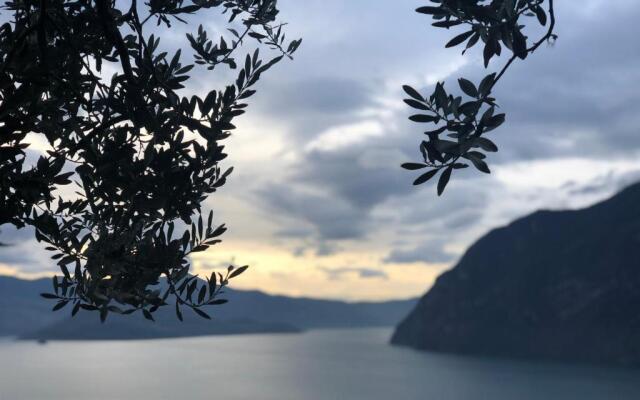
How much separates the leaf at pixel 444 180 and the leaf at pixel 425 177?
48 mm

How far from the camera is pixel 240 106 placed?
→ 19.0 ft

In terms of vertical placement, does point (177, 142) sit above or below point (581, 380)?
above

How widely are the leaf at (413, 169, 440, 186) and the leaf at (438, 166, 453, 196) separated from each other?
0.16ft

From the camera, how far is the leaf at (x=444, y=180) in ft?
12.7

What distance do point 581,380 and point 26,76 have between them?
183947mm

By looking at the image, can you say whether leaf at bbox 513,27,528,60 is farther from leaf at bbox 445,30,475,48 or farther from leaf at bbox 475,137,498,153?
leaf at bbox 475,137,498,153

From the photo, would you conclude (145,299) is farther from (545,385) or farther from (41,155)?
(545,385)

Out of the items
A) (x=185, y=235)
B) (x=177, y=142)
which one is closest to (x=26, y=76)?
Answer: (x=177, y=142)

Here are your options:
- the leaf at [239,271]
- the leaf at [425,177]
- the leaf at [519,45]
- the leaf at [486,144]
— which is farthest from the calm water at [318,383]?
the leaf at [486,144]

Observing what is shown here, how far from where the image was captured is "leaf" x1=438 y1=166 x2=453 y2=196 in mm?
3875

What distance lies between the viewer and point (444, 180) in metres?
3.89

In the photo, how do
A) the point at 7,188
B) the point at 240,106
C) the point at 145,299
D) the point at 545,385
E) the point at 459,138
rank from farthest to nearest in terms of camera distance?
1. the point at 545,385
2. the point at 240,106
3. the point at 145,299
4. the point at 7,188
5. the point at 459,138

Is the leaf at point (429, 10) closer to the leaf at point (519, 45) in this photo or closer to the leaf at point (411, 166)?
the leaf at point (519, 45)

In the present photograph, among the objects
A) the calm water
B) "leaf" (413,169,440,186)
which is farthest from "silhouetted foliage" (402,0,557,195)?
the calm water
